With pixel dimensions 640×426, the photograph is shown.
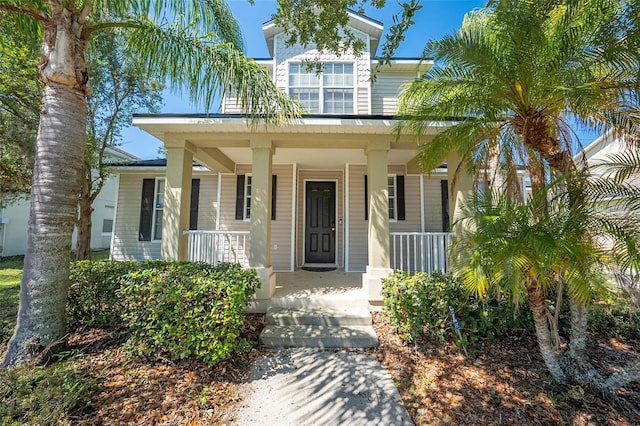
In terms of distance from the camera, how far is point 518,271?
7.47 feet

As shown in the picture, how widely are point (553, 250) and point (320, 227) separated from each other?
5789 millimetres

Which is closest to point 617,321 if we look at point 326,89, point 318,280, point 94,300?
point 318,280

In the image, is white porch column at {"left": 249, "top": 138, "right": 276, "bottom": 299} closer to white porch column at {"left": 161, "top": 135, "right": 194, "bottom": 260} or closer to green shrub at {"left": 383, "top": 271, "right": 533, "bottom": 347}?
white porch column at {"left": 161, "top": 135, "right": 194, "bottom": 260}

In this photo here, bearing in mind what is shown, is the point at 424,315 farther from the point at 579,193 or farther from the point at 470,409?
the point at 579,193

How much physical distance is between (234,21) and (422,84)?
3.22m

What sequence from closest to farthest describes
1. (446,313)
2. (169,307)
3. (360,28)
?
(169,307)
(446,313)
(360,28)

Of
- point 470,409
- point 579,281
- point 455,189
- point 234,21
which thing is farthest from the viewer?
point 455,189

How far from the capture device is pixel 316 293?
15.7ft

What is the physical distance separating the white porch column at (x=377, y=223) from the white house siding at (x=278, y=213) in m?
3.12

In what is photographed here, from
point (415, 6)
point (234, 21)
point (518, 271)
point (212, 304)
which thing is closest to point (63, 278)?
point (212, 304)

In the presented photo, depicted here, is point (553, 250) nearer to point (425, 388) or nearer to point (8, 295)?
point (425, 388)

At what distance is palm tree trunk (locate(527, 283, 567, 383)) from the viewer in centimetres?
279

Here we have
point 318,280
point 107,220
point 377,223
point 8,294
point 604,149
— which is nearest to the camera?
point 377,223

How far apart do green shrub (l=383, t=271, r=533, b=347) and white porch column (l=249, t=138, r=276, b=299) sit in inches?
84.8
